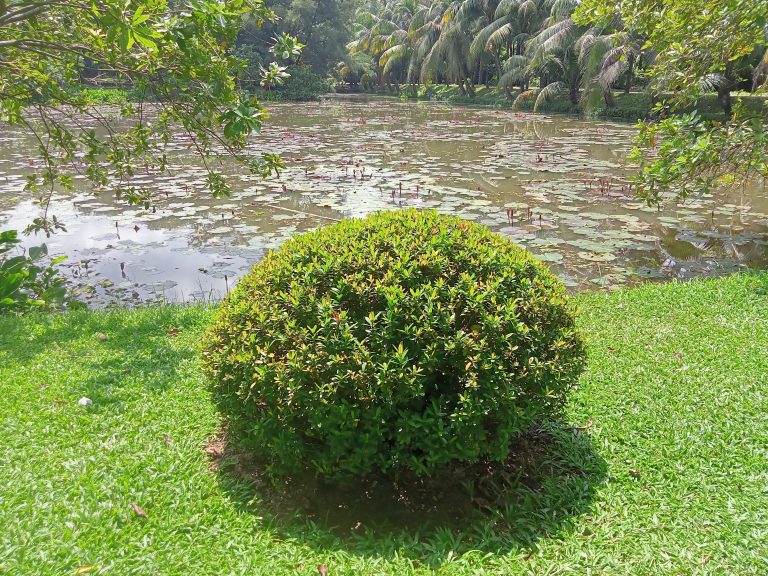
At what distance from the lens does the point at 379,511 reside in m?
2.65

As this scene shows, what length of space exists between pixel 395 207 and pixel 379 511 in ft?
25.5

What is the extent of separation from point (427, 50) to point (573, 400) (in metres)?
36.8

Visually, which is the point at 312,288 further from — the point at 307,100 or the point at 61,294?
the point at 307,100

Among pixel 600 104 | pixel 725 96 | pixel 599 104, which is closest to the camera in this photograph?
pixel 725 96

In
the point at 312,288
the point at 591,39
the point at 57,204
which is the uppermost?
the point at 591,39

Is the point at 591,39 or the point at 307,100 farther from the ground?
the point at 591,39

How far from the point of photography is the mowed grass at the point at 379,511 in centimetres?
226

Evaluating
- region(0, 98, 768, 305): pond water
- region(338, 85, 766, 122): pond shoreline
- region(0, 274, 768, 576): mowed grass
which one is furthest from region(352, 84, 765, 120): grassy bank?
region(0, 274, 768, 576): mowed grass

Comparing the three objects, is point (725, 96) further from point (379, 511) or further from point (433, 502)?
point (379, 511)

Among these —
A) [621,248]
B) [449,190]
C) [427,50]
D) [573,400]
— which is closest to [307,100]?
[427,50]

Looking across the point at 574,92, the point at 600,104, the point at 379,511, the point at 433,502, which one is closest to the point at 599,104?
the point at 600,104

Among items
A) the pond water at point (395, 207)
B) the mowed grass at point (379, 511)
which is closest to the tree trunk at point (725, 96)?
the pond water at point (395, 207)

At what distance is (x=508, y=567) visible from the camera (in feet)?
7.39

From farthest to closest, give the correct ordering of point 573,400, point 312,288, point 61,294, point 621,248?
point 621,248 < point 61,294 < point 573,400 < point 312,288
